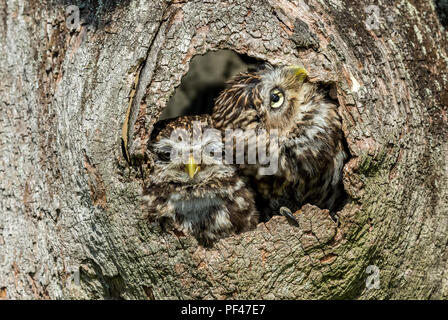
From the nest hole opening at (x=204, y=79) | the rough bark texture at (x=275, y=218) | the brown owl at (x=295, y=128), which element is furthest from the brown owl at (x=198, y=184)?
the nest hole opening at (x=204, y=79)

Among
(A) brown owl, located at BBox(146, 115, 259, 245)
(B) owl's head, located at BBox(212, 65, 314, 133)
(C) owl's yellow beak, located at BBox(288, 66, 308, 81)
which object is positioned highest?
(C) owl's yellow beak, located at BBox(288, 66, 308, 81)

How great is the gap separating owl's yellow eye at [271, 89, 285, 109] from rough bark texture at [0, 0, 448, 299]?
350mm

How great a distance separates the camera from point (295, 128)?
3.41 metres

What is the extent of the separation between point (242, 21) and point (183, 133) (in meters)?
0.74

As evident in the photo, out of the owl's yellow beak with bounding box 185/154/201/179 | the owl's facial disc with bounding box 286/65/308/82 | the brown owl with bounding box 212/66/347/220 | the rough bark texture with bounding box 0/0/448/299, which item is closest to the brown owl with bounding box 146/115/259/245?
the owl's yellow beak with bounding box 185/154/201/179

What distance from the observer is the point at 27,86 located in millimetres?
3498

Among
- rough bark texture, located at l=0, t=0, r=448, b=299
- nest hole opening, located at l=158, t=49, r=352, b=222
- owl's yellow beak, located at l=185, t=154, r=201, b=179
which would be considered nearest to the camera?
rough bark texture, located at l=0, t=0, r=448, b=299

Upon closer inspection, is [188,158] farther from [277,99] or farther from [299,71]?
[299,71]

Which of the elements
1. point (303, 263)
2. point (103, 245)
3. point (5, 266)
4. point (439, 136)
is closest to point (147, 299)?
point (103, 245)

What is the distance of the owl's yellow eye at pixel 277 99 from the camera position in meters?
A: 3.32

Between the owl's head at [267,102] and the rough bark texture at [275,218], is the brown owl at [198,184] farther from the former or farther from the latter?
the rough bark texture at [275,218]

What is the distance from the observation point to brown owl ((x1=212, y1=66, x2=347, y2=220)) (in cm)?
331

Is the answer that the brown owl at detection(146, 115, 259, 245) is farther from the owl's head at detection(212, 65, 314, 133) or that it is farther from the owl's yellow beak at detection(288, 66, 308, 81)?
the owl's yellow beak at detection(288, 66, 308, 81)

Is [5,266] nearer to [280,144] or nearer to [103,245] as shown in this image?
[103,245]
